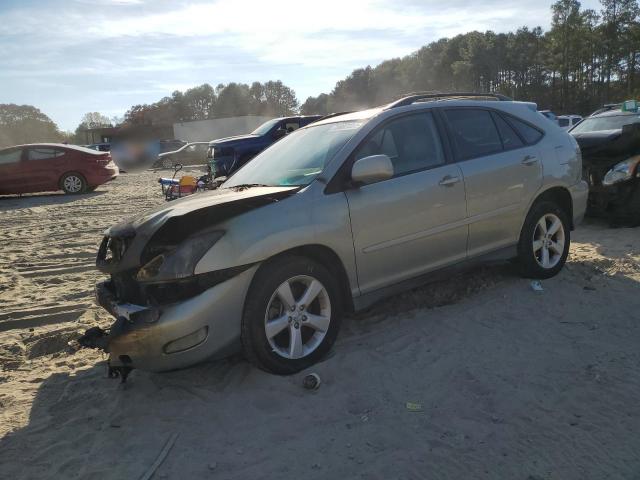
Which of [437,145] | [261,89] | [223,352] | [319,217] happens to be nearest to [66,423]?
[223,352]

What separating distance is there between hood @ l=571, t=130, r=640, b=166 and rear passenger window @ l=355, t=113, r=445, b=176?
413 centimetres

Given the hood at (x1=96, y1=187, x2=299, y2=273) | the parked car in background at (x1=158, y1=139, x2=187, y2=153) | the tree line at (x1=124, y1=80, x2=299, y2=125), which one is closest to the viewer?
the hood at (x1=96, y1=187, x2=299, y2=273)

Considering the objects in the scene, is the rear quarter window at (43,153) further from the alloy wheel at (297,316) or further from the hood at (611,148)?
the alloy wheel at (297,316)

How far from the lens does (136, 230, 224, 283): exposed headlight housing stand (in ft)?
10.4

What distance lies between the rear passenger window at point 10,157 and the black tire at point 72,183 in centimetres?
126

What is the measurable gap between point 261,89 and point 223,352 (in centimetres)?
8872

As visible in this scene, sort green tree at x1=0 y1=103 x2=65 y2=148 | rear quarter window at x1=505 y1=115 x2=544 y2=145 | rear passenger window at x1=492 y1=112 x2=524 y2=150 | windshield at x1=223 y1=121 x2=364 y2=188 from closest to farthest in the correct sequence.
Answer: windshield at x1=223 y1=121 x2=364 y2=188 → rear passenger window at x1=492 y1=112 x2=524 y2=150 → rear quarter window at x1=505 y1=115 x2=544 y2=145 → green tree at x1=0 y1=103 x2=65 y2=148

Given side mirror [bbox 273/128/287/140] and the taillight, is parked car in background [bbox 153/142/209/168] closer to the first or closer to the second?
the taillight

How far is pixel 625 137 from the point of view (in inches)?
293

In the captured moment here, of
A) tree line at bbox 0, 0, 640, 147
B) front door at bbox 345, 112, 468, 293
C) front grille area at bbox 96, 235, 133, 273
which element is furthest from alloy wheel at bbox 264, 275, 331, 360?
tree line at bbox 0, 0, 640, 147

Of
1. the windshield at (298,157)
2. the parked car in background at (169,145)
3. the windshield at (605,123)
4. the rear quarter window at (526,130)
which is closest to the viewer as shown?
the windshield at (298,157)

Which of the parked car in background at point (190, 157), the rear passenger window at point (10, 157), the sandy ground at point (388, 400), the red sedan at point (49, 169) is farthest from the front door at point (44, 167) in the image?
the parked car in background at point (190, 157)

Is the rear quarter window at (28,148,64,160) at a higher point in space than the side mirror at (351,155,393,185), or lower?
higher

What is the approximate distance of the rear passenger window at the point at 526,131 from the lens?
16.4 feet
